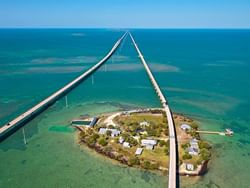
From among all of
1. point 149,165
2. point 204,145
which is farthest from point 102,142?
point 204,145

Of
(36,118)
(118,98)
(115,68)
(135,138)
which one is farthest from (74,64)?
(135,138)

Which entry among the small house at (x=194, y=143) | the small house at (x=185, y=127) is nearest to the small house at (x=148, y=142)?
the small house at (x=194, y=143)

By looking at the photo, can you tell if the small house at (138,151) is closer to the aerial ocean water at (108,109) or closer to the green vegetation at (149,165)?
the green vegetation at (149,165)

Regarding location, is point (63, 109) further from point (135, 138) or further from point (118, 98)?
point (135, 138)

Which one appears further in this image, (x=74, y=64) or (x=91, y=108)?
(x=74, y=64)

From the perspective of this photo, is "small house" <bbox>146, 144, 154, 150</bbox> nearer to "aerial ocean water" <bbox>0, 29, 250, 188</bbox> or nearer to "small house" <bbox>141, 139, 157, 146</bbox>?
"small house" <bbox>141, 139, 157, 146</bbox>

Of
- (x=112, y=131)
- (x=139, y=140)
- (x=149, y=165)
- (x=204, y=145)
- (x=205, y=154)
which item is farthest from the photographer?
(x=112, y=131)

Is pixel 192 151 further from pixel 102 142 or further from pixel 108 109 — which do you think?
pixel 108 109

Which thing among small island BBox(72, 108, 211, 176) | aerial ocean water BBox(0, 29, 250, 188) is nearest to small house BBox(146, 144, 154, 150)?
small island BBox(72, 108, 211, 176)
